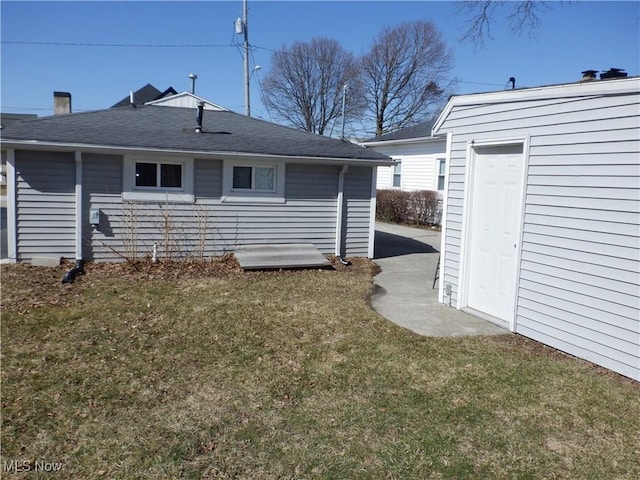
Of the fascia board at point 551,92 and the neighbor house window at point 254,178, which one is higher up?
the fascia board at point 551,92

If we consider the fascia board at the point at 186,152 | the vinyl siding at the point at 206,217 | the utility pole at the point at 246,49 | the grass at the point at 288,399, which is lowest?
the grass at the point at 288,399

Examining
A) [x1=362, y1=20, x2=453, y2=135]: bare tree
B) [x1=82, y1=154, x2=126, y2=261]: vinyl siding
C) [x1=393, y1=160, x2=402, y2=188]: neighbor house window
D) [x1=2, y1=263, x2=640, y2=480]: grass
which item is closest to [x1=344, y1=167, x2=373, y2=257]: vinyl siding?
[x1=2, y1=263, x2=640, y2=480]: grass

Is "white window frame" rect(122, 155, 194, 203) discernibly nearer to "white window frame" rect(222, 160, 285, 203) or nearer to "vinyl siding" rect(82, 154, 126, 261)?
"vinyl siding" rect(82, 154, 126, 261)

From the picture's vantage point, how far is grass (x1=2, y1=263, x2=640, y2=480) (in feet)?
10.7

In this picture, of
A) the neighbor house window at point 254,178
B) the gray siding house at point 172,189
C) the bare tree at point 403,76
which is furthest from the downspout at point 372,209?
the bare tree at point 403,76

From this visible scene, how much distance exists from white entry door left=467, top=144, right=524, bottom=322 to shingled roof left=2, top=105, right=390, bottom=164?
4.00 metres

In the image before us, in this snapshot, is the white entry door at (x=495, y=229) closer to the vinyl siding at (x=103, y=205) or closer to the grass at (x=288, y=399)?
the grass at (x=288, y=399)

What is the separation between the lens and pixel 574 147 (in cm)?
527

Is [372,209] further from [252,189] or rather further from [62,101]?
[62,101]

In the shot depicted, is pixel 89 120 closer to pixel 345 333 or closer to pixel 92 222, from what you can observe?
pixel 92 222

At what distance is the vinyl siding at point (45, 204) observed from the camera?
8555mm

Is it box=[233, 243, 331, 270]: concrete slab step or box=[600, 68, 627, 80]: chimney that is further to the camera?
box=[233, 243, 331, 270]: concrete slab step

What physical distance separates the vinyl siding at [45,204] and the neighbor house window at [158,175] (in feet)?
3.92

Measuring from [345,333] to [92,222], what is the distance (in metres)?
5.73
